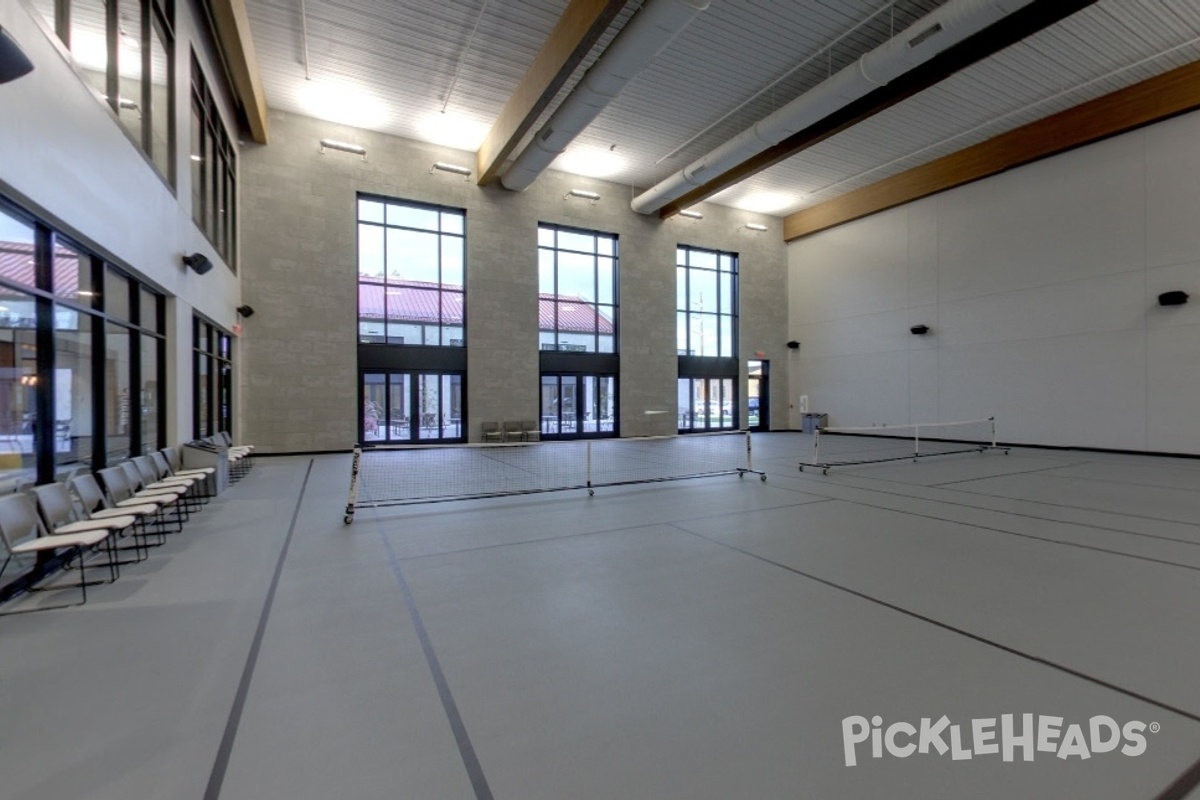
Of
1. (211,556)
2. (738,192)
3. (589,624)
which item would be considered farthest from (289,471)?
(738,192)

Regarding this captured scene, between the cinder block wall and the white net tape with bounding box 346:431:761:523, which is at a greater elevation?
the cinder block wall

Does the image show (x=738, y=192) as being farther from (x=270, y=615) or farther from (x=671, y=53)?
(x=270, y=615)

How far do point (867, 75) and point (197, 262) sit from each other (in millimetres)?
12736

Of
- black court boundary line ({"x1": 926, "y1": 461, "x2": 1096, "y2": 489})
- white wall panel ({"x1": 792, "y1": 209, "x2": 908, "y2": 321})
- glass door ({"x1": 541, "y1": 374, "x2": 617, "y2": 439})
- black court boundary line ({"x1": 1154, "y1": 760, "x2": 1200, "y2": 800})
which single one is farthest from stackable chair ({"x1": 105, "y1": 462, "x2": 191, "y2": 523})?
white wall panel ({"x1": 792, "y1": 209, "x2": 908, "y2": 321})

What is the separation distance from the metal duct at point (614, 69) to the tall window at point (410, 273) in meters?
3.48

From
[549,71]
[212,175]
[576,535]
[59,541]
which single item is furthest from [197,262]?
[576,535]

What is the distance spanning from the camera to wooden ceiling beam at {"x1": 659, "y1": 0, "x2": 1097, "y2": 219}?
9383 mm

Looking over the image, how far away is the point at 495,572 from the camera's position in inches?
179

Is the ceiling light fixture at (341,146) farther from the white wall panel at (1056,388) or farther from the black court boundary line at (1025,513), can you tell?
the white wall panel at (1056,388)

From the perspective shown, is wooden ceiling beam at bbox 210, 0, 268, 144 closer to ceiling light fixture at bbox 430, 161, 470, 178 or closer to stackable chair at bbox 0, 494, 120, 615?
ceiling light fixture at bbox 430, 161, 470, 178

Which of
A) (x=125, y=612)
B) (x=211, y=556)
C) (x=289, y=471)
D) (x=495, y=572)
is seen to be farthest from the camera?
(x=289, y=471)

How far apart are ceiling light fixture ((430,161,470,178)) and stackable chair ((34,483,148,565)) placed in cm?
1276

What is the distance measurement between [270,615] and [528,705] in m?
2.25

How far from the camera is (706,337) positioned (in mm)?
20766
